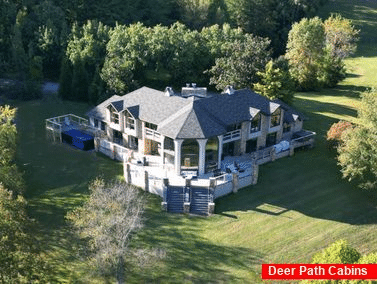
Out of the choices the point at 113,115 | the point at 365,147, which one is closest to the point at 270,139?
the point at 365,147

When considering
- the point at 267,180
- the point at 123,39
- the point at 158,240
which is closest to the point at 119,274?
the point at 158,240

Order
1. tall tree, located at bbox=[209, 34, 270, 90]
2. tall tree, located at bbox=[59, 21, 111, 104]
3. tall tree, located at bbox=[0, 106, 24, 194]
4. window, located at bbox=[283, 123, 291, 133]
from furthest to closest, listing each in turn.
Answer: tall tree, located at bbox=[59, 21, 111, 104]
tall tree, located at bbox=[209, 34, 270, 90]
window, located at bbox=[283, 123, 291, 133]
tall tree, located at bbox=[0, 106, 24, 194]

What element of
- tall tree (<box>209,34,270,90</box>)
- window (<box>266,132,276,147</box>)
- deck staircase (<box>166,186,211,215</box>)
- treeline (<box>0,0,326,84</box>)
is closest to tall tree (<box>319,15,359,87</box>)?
treeline (<box>0,0,326,84</box>)

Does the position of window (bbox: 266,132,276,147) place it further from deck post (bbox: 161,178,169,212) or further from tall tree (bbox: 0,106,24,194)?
tall tree (bbox: 0,106,24,194)

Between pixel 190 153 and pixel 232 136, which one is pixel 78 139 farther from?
pixel 232 136

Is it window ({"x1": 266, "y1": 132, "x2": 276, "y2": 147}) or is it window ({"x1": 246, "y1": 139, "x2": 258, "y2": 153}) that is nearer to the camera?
window ({"x1": 246, "y1": 139, "x2": 258, "y2": 153})

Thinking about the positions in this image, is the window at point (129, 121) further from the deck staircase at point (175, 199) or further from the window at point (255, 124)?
the window at point (255, 124)
